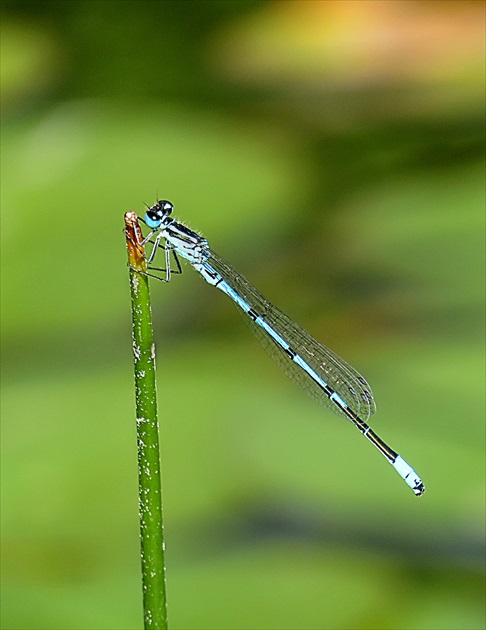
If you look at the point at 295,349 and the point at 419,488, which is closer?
the point at 419,488

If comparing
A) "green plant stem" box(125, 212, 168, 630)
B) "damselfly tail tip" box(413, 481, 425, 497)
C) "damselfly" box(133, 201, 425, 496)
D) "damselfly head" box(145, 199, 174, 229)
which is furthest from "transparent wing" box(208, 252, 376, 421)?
"green plant stem" box(125, 212, 168, 630)

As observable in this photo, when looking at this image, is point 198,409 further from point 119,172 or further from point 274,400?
point 119,172

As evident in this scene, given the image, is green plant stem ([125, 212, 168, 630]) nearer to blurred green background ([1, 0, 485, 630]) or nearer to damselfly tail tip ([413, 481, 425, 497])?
blurred green background ([1, 0, 485, 630])

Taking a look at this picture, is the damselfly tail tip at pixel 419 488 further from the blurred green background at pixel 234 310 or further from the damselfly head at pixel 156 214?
the damselfly head at pixel 156 214

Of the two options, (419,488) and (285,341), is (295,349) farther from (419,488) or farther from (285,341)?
(419,488)

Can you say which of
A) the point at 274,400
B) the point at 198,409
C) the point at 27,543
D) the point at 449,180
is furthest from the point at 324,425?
the point at 449,180

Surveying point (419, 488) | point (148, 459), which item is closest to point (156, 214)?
point (419, 488)
